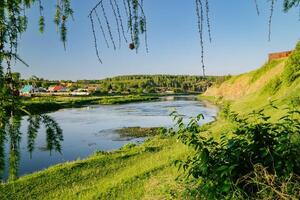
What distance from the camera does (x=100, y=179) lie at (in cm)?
1520

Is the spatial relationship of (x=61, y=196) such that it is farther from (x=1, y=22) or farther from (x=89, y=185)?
(x=1, y=22)

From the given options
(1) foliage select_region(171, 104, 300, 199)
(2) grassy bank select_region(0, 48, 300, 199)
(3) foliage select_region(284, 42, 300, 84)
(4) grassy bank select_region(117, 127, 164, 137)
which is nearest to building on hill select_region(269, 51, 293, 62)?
(3) foliage select_region(284, 42, 300, 84)

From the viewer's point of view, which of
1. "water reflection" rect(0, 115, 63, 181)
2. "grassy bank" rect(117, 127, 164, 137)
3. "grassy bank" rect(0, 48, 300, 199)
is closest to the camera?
"water reflection" rect(0, 115, 63, 181)

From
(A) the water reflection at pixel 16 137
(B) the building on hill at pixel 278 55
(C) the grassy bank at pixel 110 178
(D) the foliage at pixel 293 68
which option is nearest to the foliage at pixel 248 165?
(C) the grassy bank at pixel 110 178

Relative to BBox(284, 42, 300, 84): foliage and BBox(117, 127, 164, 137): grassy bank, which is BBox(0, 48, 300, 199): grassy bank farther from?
BBox(284, 42, 300, 84): foliage

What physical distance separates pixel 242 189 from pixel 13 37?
14.6ft

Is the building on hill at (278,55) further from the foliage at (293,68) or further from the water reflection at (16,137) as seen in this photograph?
the water reflection at (16,137)

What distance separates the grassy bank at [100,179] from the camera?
1239cm

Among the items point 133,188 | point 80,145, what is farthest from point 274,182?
point 80,145

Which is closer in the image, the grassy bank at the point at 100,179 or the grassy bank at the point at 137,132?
the grassy bank at the point at 100,179

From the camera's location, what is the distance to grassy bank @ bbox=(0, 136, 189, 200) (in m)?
12.4

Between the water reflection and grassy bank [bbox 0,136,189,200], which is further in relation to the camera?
grassy bank [bbox 0,136,189,200]

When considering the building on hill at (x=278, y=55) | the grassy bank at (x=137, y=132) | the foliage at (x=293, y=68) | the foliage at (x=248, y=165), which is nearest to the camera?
the foliage at (x=248, y=165)

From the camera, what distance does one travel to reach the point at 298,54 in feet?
104
